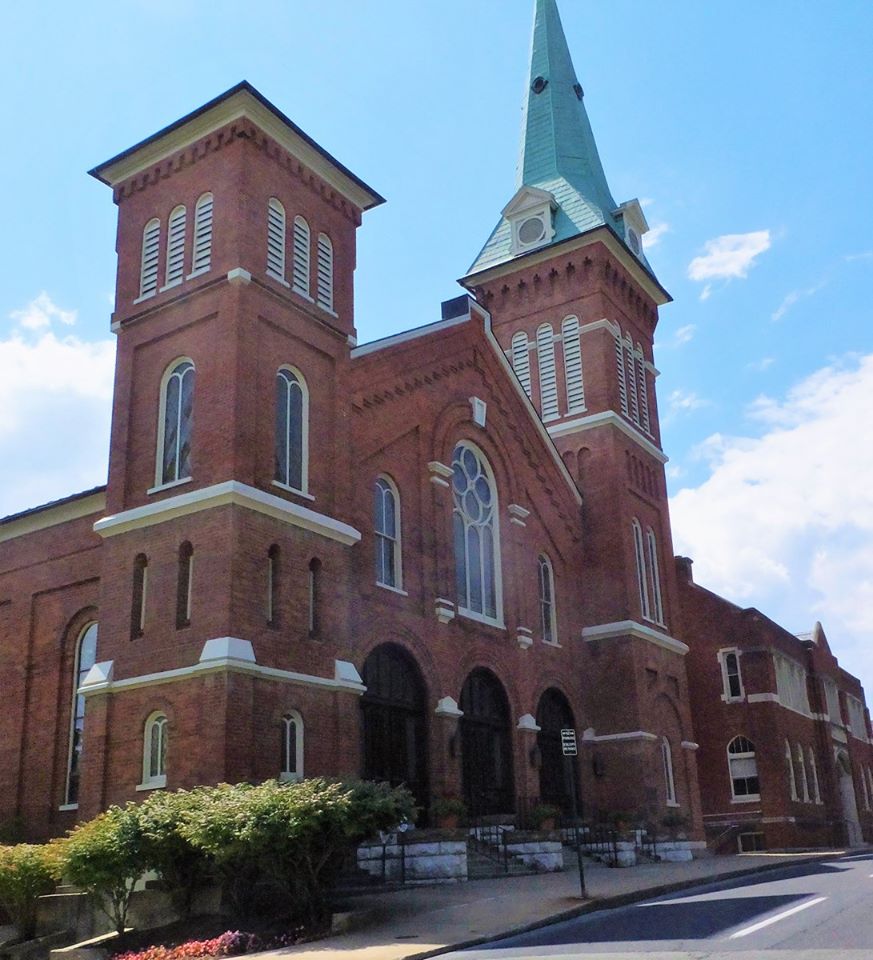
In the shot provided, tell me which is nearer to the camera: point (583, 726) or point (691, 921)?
point (691, 921)

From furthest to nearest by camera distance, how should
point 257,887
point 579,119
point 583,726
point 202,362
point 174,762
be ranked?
1. point 579,119
2. point 583,726
3. point 202,362
4. point 174,762
5. point 257,887

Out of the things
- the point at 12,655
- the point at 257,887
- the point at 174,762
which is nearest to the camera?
the point at 257,887

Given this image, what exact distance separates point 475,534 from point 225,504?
10370mm

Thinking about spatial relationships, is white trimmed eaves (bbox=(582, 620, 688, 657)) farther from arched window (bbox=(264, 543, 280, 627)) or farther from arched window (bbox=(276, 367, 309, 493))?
arched window (bbox=(264, 543, 280, 627))

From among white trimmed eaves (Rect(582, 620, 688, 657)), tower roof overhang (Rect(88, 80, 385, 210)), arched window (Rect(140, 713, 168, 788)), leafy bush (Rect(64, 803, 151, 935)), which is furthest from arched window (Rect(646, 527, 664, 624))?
leafy bush (Rect(64, 803, 151, 935))

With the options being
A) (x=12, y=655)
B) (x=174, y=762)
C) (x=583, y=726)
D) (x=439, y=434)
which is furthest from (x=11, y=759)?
(x=583, y=726)

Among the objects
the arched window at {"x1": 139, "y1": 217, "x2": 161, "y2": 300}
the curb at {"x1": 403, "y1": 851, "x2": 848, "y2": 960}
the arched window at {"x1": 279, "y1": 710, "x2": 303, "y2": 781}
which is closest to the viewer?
the curb at {"x1": 403, "y1": 851, "x2": 848, "y2": 960}

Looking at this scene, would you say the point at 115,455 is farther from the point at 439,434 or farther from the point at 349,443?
the point at 439,434

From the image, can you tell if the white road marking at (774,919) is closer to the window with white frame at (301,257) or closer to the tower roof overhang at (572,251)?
the window with white frame at (301,257)

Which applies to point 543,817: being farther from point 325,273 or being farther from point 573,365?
point 573,365

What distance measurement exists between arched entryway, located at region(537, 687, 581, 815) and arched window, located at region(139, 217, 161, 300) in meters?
14.6

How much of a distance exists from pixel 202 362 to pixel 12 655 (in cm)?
889

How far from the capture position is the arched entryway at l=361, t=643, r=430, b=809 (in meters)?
23.5

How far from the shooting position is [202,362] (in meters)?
22.2
